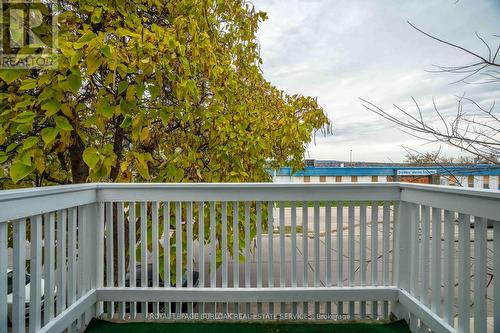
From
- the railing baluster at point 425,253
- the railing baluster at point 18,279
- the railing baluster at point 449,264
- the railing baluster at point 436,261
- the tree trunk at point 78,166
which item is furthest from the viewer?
the tree trunk at point 78,166

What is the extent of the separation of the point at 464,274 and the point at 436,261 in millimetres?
224

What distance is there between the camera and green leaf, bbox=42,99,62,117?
1.68 m

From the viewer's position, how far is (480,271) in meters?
1.33

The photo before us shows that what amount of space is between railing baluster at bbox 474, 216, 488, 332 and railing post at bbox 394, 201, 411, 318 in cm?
59

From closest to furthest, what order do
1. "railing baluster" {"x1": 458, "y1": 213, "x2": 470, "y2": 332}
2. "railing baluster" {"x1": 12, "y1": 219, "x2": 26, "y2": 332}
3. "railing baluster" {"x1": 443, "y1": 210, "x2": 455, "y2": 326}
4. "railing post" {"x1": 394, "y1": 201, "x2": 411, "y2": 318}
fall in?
1. "railing baluster" {"x1": 12, "y1": 219, "x2": 26, "y2": 332}
2. "railing baluster" {"x1": 458, "y1": 213, "x2": 470, "y2": 332}
3. "railing baluster" {"x1": 443, "y1": 210, "x2": 455, "y2": 326}
4. "railing post" {"x1": 394, "y1": 201, "x2": 411, "y2": 318}

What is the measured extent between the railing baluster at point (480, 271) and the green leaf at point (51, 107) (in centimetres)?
218

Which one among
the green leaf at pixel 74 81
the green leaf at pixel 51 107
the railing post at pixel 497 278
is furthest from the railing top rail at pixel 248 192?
the railing post at pixel 497 278

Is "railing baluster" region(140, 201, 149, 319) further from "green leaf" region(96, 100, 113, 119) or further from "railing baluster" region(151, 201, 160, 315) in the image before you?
"green leaf" region(96, 100, 113, 119)

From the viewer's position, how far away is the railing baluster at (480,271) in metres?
1.32

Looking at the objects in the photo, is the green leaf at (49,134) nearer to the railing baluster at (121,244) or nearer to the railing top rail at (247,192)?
the railing top rail at (247,192)

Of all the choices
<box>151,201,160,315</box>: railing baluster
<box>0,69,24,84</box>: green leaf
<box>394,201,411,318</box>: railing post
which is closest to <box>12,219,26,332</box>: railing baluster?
<box>151,201,160,315</box>: railing baluster

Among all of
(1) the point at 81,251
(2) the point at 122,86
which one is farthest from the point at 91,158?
(1) the point at 81,251

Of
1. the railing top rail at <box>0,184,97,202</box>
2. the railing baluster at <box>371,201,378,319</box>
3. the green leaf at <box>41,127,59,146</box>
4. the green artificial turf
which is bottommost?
the green artificial turf

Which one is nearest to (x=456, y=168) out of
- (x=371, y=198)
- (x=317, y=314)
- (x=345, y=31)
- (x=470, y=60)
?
(x=371, y=198)
